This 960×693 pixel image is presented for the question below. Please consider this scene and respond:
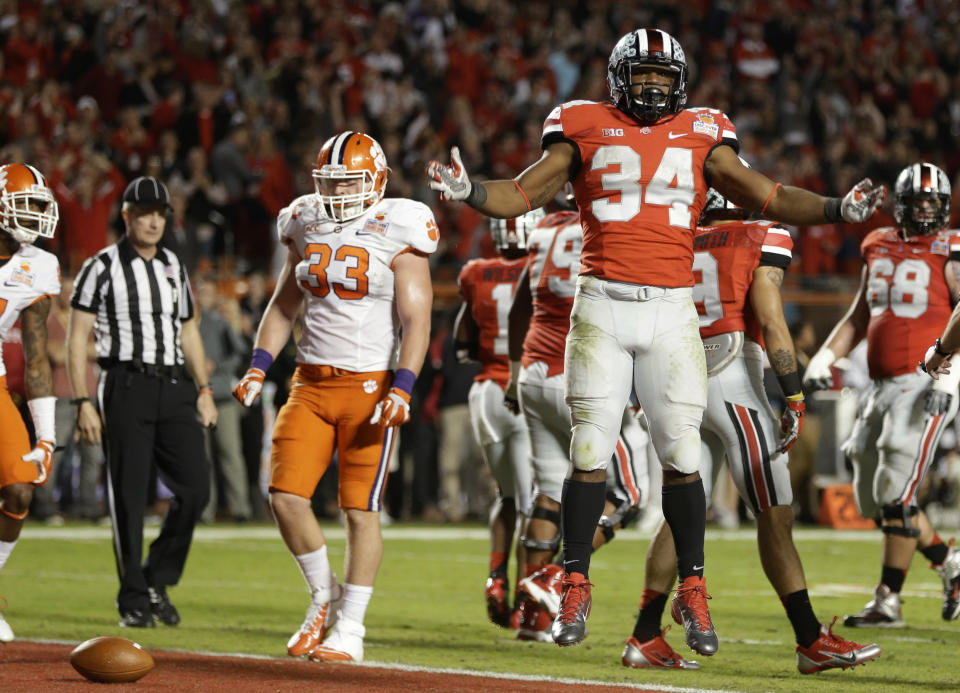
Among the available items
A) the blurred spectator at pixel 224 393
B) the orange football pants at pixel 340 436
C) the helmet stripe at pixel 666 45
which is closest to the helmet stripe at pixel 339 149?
the orange football pants at pixel 340 436

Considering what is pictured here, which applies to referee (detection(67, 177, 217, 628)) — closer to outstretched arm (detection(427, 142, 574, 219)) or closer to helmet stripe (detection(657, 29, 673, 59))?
outstretched arm (detection(427, 142, 574, 219))

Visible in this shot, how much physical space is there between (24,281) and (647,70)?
265 cm

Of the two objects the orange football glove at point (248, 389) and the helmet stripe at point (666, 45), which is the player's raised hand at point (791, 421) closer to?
the helmet stripe at point (666, 45)

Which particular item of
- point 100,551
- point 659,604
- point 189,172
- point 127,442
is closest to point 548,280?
point 659,604

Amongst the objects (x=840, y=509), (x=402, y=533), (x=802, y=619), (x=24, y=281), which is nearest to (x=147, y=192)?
(x=24, y=281)

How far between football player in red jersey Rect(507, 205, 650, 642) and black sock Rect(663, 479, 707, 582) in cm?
132

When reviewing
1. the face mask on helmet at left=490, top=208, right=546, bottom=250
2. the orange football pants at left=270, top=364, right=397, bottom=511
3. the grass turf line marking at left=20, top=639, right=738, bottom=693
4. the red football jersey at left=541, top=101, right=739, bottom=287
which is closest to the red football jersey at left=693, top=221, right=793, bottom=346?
the red football jersey at left=541, top=101, right=739, bottom=287

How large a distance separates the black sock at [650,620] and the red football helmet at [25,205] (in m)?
2.77

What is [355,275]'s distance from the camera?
557 centimetres

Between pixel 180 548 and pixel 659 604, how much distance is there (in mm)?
2612

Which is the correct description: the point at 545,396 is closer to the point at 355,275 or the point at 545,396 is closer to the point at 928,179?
the point at 355,275

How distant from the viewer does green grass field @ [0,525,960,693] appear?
5.55m

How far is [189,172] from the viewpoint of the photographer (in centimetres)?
1396

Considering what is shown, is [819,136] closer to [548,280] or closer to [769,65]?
[769,65]
